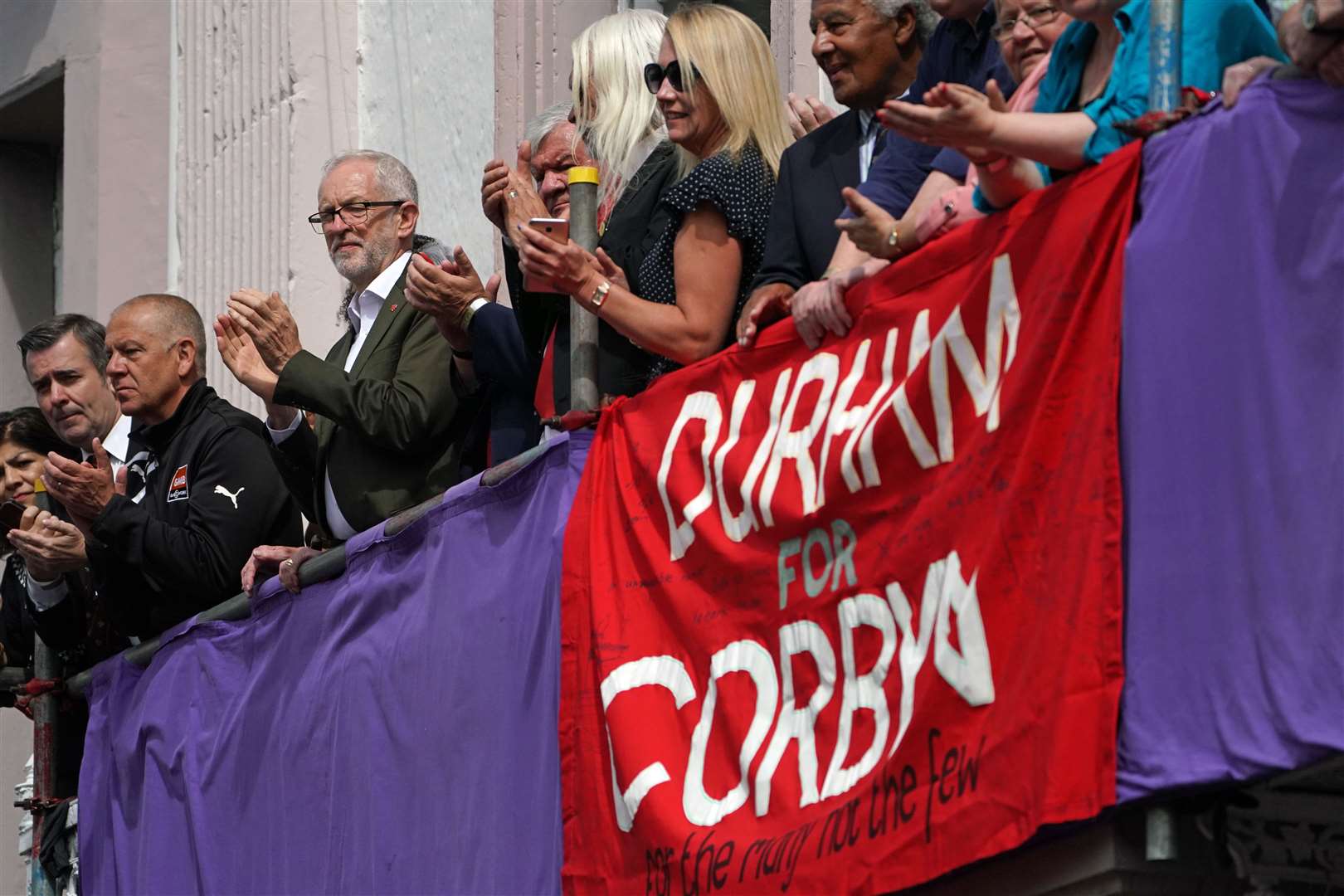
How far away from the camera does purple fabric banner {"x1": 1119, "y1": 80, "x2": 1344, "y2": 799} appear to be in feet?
12.6

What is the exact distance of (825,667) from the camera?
16.0 feet

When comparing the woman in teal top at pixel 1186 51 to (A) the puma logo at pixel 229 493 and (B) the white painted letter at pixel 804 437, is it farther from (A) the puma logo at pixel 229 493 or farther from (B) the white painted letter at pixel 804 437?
(A) the puma logo at pixel 229 493

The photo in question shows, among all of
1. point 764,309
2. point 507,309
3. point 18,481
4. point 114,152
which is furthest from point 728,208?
point 114,152

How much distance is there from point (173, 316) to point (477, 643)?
2531mm

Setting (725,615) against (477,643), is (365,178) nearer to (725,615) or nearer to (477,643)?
(477,643)

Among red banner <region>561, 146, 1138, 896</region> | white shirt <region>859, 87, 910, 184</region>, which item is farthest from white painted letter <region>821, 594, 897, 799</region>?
white shirt <region>859, 87, 910, 184</region>

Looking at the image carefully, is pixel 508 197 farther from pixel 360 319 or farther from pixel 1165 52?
pixel 1165 52

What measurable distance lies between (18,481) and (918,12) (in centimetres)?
493

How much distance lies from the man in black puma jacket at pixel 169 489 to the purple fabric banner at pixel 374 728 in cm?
20

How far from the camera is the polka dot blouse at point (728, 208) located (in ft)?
18.5

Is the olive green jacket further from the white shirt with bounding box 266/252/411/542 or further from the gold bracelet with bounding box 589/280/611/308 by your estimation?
the gold bracelet with bounding box 589/280/611/308

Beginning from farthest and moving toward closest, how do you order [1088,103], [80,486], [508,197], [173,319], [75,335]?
1. [75,335]
2. [173,319]
3. [80,486]
4. [508,197]
5. [1088,103]

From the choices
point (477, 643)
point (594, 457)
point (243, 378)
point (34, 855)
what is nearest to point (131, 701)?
point (34, 855)

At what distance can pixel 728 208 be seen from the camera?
18.5 ft
